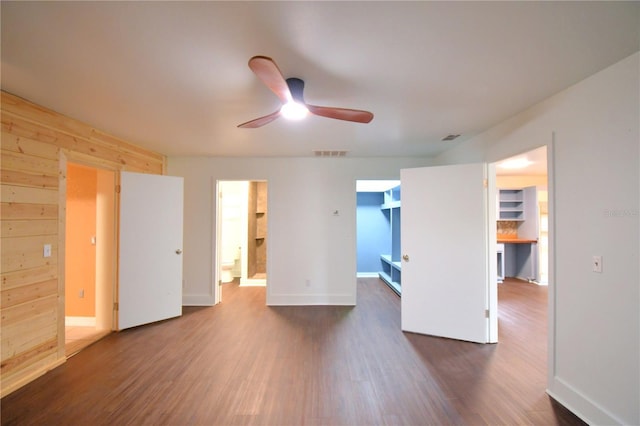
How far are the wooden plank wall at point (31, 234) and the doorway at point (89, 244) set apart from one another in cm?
73

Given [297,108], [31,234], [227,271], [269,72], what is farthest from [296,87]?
[227,271]

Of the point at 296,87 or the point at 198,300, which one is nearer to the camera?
the point at 296,87

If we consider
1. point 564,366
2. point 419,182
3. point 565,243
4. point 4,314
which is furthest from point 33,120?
point 564,366

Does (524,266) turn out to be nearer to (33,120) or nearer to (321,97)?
(321,97)

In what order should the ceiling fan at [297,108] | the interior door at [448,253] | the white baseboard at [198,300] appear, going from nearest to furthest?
the ceiling fan at [297,108], the interior door at [448,253], the white baseboard at [198,300]

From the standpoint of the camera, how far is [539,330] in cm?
298

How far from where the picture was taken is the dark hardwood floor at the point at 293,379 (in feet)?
5.55

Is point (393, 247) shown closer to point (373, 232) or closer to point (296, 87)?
point (373, 232)

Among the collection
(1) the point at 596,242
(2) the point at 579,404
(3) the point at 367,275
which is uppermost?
(1) the point at 596,242

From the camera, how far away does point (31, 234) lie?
2078 mm

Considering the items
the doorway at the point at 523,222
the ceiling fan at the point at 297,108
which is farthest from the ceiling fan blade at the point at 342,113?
the doorway at the point at 523,222

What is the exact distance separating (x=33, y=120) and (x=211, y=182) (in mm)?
2002

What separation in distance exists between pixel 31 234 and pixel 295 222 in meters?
2.77

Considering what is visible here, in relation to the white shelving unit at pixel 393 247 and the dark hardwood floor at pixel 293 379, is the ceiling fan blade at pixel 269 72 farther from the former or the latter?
the white shelving unit at pixel 393 247
